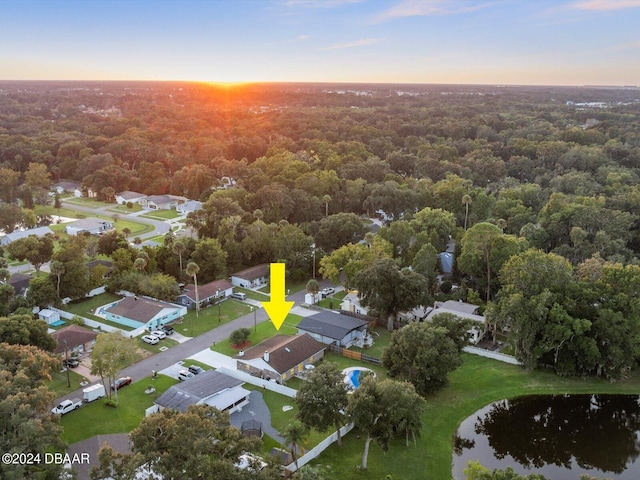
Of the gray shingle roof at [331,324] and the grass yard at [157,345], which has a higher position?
the gray shingle roof at [331,324]

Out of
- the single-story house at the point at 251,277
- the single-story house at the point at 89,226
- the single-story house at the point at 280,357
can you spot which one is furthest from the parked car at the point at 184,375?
the single-story house at the point at 89,226

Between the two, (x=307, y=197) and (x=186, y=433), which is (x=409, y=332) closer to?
(x=186, y=433)

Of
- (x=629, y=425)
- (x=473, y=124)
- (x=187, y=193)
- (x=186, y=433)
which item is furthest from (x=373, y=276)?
(x=473, y=124)

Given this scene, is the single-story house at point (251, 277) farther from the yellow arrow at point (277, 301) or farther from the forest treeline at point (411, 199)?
the forest treeline at point (411, 199)

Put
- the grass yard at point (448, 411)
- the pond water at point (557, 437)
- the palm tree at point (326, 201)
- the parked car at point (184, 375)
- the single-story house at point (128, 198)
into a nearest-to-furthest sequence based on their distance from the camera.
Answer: the grass yard at point (448, 411) < the pond water at point (557, 437) < the parked car at point (184, 375) < the palm tree at point (326, 201) < the single-story house at point (128, 198)

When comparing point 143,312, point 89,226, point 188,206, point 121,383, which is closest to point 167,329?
point 143,312
